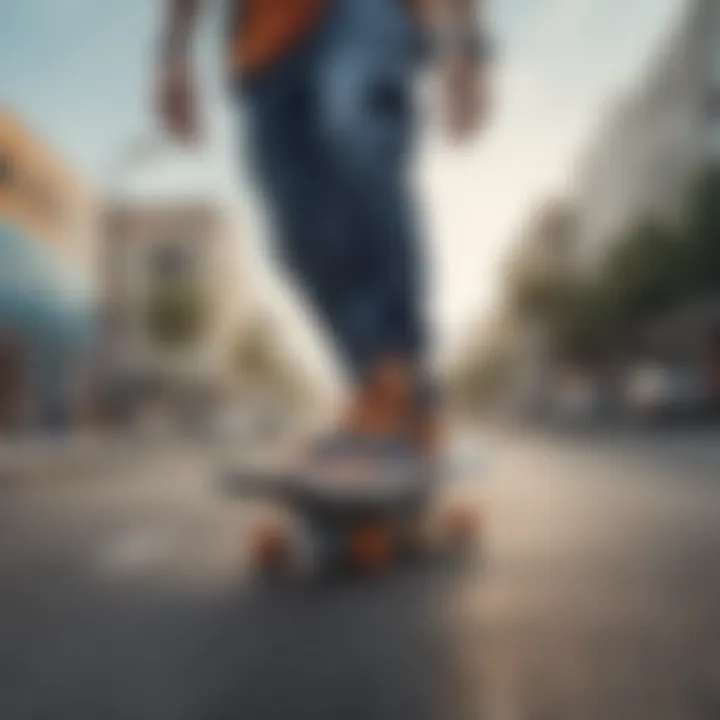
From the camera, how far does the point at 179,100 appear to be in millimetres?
874

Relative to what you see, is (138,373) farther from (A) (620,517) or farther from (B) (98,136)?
(A) (620,517)

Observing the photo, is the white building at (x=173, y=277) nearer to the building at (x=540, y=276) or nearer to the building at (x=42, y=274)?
the building at (x=42, y=274)

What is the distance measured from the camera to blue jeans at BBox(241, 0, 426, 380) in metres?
0.87

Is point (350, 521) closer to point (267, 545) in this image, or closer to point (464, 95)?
point (267, 545)

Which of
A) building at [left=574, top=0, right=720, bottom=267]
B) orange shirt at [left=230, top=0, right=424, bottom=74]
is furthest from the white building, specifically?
building at [left=574, top=0, right=720, bottom=267]

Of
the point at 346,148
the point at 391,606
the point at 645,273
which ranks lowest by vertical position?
the point at 391,606

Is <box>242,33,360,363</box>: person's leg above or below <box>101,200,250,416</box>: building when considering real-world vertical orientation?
above

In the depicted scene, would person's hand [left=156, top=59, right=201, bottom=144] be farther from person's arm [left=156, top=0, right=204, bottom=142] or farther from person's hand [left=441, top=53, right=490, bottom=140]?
person's hand [left=441, top=53, right=490, bottom=140]

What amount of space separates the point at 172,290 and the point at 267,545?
196 mm

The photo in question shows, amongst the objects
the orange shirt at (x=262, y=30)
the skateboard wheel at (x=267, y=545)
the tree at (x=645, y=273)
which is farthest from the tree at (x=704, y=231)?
the skateboard wheel at (x=267, y=545)

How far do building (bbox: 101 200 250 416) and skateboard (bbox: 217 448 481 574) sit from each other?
0.09 m

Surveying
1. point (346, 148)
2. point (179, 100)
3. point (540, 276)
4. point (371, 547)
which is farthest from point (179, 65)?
point (371, 547)

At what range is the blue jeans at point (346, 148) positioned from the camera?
875 millimetres

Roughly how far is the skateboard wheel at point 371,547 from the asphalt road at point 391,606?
0.06 ft
